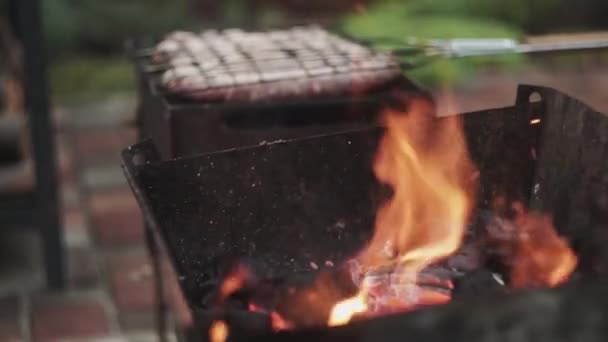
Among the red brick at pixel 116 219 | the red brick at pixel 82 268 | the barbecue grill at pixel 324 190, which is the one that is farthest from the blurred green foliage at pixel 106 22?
the barbecue grill at pixel 324 190

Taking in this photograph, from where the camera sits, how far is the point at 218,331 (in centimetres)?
107

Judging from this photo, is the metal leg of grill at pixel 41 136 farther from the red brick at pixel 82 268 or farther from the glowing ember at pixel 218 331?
the glowing ember at pixel 218 331

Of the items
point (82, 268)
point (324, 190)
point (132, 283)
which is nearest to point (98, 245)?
point (82, 268)

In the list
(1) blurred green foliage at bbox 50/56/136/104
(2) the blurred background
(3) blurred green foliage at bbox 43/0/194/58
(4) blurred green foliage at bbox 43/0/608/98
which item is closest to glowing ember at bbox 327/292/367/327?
(2) the blurred background

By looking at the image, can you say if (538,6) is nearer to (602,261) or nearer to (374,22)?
(374,22)

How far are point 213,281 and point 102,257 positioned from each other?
150 cm

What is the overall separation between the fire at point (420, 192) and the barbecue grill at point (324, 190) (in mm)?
24

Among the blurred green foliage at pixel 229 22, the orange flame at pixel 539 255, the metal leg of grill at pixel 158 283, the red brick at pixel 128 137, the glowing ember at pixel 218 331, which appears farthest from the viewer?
the blurred green foliage at pixel 229 22

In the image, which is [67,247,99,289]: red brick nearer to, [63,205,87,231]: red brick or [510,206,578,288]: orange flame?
[63,205,87,231]: red brick

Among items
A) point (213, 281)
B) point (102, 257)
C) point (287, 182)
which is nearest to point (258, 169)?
point (287, 182)

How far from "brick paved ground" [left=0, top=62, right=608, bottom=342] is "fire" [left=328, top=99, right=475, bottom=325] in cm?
108

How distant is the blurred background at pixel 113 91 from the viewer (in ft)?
8.39

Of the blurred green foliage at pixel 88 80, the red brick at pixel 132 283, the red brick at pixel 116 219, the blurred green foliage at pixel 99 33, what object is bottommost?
the red brick at pixel 132 283

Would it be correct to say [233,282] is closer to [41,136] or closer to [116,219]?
[41,136]
